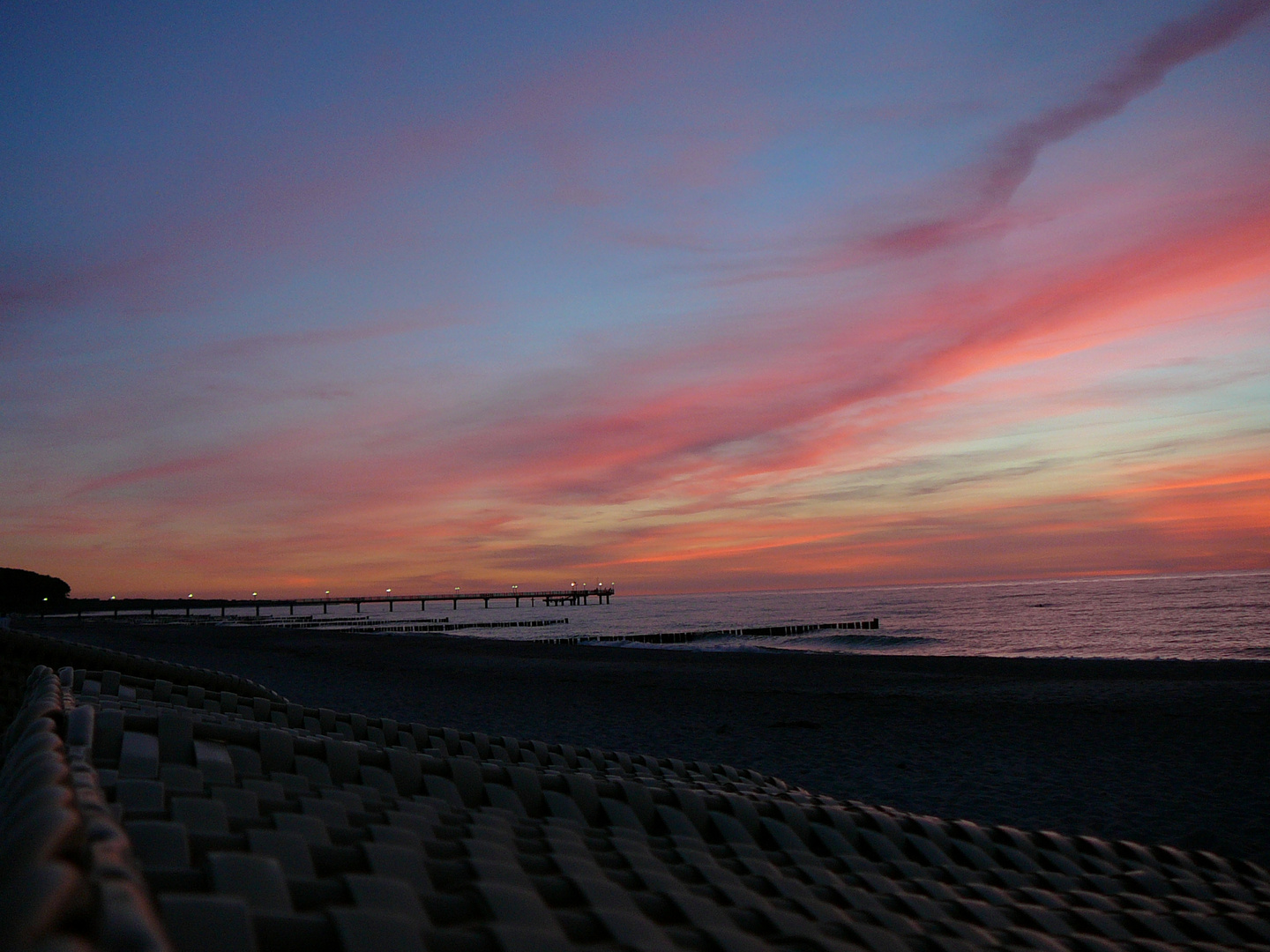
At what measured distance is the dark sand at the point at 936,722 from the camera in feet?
20.3

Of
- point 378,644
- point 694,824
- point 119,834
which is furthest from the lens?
point 378,644

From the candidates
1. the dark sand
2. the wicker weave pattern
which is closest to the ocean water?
the dark sand

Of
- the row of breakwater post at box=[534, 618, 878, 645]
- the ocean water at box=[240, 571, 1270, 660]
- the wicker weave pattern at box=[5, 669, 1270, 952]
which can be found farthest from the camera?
the row of breakwater post at box=[534, 618, 878, 645]

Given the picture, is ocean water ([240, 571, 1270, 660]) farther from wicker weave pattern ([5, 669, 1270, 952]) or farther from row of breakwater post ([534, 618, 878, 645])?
wicker weave pattern ([5, 669, 1270, 952])

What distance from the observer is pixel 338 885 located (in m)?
0.85

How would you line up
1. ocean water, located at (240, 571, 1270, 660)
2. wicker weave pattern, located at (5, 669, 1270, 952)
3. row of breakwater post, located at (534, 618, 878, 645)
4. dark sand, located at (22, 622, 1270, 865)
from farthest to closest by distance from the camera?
1. row of breakwater post, located at (534, 618, 878, 645)
2. ocean water, located at (240, 571, 1270, 660)
3. dark sand, located at (22, 622, 1270, 865)
4. wicker weave pattern, located at (5, 669, 1270, 952)

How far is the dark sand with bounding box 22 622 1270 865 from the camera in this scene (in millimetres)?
6191

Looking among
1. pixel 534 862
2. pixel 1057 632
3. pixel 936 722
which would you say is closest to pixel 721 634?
pixel 1057 632

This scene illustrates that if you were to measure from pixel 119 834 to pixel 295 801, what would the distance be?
0.50m

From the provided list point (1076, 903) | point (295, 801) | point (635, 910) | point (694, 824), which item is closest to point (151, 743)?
point (295, 801)

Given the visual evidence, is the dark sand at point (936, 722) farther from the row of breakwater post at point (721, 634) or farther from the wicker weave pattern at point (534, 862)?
the row of breakwater post at point (721, 634)

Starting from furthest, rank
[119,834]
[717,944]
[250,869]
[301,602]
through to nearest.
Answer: [301,602] → [717,944] → [250,869] → [119,834]

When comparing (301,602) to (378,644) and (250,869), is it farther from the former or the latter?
(250,869)

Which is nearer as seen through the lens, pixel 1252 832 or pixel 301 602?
pixel 1252 832
